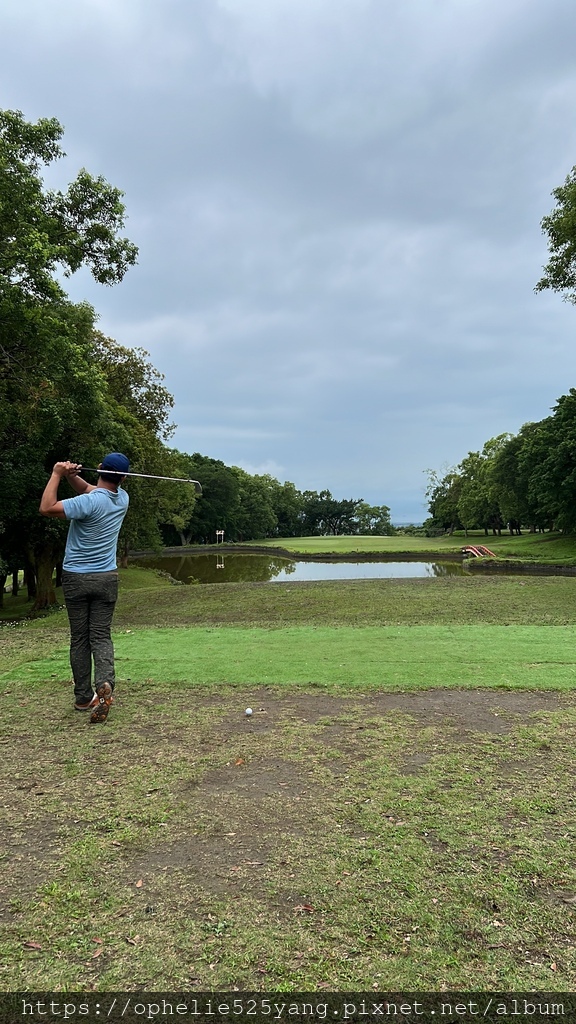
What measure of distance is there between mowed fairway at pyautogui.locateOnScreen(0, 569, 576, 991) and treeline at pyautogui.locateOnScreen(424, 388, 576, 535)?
36371mm

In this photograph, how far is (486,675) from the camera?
571cm

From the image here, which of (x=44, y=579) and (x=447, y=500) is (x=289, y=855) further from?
(x=447, y=500)

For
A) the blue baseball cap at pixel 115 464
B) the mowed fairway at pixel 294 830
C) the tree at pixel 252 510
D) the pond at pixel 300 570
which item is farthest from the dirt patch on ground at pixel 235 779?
the tree at pixel 252 510

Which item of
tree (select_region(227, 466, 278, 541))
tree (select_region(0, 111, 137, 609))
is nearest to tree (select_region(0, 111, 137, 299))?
tree (select_region(0, 111, 137, 609))

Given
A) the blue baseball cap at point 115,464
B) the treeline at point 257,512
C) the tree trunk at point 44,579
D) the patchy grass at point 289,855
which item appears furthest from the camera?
the treeline at point 257,512

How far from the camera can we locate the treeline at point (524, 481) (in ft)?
126

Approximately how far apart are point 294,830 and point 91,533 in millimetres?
2969

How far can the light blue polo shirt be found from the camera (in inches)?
182

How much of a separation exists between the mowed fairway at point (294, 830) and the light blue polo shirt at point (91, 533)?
4.20ft

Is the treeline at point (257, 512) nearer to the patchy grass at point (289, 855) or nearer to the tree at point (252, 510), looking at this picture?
the tree at point (252, 510)

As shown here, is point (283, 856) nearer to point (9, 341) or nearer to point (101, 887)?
point (101, 887)

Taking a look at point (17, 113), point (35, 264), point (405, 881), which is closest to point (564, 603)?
point (405, 881)

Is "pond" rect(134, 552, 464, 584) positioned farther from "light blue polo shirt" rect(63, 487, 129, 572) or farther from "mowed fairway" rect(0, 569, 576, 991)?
"light blue polo shirt" rect(63, 487, 129, 572)

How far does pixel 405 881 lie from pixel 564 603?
10.9m
